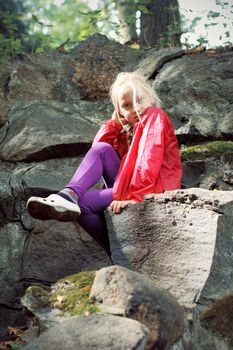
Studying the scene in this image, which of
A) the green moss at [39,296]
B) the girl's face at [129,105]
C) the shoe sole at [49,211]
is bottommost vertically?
the green moss at [39,296]

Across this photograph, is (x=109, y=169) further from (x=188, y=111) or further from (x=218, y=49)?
(x=218, y=49)

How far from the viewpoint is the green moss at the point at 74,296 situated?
122 inches

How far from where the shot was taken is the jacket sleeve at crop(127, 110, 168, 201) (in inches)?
157

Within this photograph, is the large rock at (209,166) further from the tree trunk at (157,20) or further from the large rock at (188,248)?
the tree trunk at (157,20)

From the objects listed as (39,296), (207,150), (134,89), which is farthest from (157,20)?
(39,296)

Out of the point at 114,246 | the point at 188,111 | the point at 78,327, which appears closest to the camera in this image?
the point at 78,327

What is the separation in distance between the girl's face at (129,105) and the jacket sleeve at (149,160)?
0.98 ft

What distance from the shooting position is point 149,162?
402cm

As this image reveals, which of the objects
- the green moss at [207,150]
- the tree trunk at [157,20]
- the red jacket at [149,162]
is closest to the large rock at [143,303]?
the red jacket at [149,162]

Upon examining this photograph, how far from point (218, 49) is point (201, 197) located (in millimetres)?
3684

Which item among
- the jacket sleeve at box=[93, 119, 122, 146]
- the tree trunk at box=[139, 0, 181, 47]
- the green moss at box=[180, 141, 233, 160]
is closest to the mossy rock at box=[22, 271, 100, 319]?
the jacket sleeve at box=[93, 119, 122, 146]

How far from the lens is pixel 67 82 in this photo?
664cm

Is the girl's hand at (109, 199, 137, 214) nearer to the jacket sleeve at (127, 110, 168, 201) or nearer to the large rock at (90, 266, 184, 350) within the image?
the jacket sleeve at (127, 110, 168, 201)

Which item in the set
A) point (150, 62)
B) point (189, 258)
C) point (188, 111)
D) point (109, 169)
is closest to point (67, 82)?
point (150, 62)
